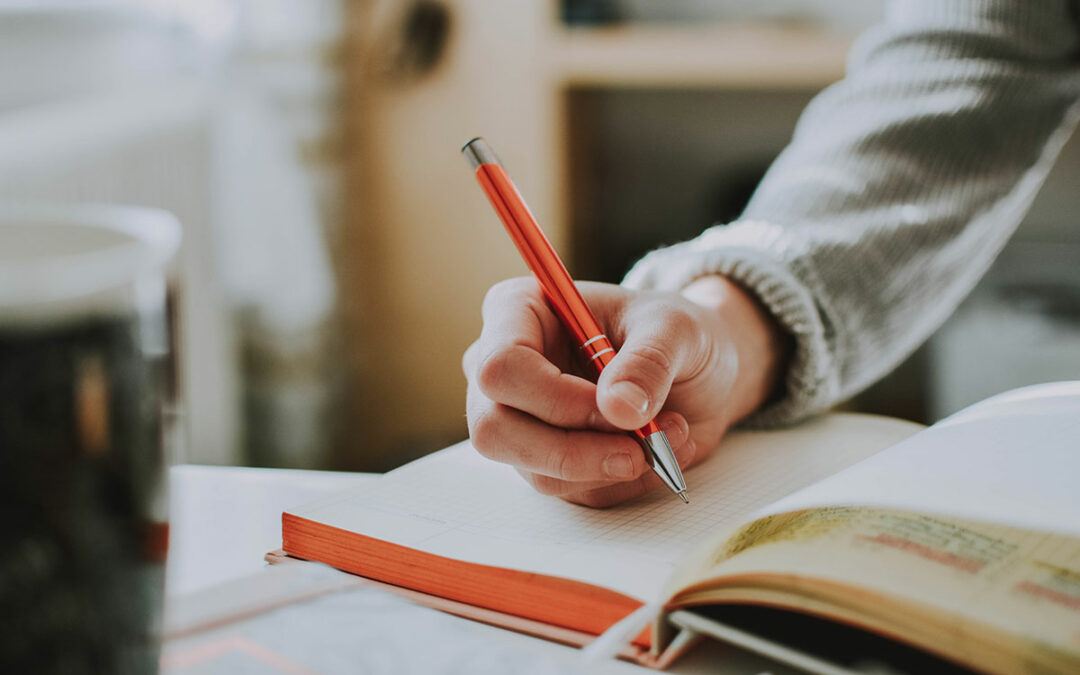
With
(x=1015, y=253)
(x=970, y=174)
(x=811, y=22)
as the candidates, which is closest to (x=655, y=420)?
(x=970, y=174)

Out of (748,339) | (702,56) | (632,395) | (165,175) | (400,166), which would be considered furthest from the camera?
(400,166)

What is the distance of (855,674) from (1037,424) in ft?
0.67

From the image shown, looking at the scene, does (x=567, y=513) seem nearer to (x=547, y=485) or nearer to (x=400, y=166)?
(x=547, y=485)

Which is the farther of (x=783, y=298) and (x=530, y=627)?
(x=783, y=298)

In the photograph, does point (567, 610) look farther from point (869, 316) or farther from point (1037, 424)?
point (869, 316)

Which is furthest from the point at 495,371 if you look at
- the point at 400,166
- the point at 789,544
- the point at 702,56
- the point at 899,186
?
the point at 400,166

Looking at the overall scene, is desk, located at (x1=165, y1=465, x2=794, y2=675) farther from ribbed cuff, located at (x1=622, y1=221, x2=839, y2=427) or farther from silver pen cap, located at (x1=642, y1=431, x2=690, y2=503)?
ribbed cuff, located at (x1=622, y1=221, x2=839, y2=427)

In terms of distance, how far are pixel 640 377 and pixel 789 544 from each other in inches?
4.1

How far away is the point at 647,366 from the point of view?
0.41 m

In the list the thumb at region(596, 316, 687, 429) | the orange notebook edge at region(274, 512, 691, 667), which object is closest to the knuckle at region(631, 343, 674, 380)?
the thumb at region(596, 316, 687, 429)

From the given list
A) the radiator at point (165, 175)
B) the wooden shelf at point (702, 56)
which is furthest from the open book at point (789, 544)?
the wooden shelf at point (702, 56)

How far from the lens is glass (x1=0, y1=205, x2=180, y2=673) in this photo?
16cm

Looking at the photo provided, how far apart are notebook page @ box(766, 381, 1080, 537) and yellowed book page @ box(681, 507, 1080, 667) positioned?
11 millimetres

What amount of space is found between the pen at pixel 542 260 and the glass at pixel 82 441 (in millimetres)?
273
